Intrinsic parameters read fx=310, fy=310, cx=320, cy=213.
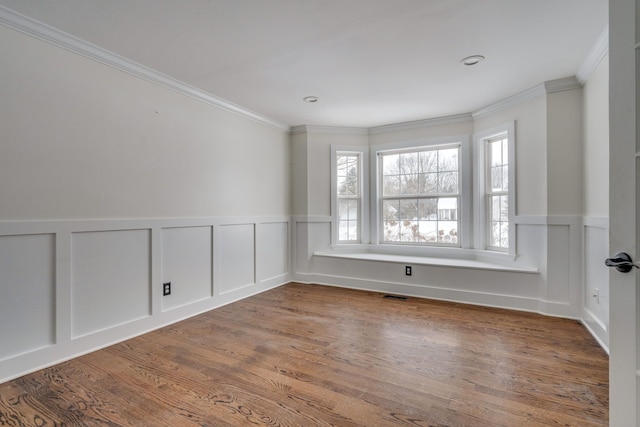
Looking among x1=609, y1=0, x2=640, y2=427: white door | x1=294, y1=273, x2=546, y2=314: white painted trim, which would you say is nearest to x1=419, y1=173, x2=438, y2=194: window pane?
x1=294, y1=273, x2=546, y2=314: white painted trim

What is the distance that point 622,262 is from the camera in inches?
42.4

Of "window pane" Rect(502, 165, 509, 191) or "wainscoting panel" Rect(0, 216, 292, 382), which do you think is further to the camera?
"window pane" Rect(502, 165, 509, 191)

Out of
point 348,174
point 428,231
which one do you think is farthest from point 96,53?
point 428,231

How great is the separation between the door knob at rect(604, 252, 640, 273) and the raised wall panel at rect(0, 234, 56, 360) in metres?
3.08

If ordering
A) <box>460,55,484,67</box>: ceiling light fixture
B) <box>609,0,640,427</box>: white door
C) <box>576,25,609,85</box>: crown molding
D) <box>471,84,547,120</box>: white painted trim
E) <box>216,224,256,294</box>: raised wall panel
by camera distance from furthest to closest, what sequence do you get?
<box>216,224,256,294</box>: raised wall panel < <box>471,84,547,120</box>: white painted trim < <box>460,55,484,67</box>: ceiling light fixture < <box>576,25,609,85</box>: crown molding < <box>609,0,640,427</box>: white door

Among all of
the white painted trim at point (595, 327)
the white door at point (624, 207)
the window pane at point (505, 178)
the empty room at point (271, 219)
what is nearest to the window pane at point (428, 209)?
the empty room at point (271, 219)

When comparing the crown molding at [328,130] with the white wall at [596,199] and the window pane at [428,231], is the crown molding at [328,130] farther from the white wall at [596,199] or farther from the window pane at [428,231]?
the white wall at [596,199]

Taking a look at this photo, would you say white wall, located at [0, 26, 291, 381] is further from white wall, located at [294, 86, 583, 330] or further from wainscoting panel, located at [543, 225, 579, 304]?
wainscoting panel, located at [543, 225, 579, 304]

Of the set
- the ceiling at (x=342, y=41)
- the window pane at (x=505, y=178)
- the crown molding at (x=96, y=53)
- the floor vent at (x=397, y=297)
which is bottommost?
the floor vent at (x=397, y=297)

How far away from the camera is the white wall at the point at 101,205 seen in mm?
2014

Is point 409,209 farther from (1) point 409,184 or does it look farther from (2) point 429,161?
(2) point 429,161

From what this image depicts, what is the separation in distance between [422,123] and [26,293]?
174 inches

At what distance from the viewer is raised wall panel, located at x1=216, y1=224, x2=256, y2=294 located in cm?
353

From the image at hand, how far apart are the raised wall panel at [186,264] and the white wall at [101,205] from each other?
0.01 metres
